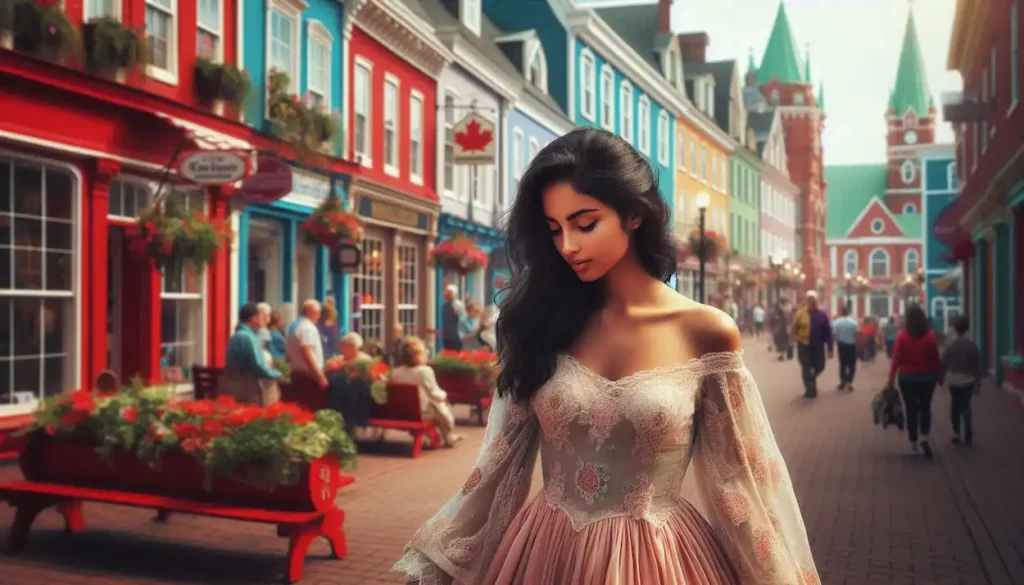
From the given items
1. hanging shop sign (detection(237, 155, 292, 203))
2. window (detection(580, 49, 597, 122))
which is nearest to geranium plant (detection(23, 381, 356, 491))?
hanging shop sign (detection(237, 155, 292, 203))

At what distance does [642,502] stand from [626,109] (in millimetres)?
36173

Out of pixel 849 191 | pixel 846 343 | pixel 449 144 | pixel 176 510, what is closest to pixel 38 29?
pixel 176 510

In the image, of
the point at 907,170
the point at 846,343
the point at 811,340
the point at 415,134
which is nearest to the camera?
the point at 811,340

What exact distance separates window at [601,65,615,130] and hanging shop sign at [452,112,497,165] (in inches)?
550

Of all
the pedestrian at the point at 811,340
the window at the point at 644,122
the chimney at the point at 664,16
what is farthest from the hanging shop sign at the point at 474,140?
the chimney at the point at 664,16

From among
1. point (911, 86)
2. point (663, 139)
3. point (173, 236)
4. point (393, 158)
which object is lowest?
point (173, 236)

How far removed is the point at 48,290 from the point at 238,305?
13.3ft

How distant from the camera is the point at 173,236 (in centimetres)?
1147

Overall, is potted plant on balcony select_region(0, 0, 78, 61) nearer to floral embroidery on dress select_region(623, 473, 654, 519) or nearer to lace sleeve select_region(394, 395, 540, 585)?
lace sleeve select_region(394, 395, 540, 585)

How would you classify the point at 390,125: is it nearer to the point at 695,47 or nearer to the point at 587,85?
the point at 587,85

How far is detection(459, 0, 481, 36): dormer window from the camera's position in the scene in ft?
84.7

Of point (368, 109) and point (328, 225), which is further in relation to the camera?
point (368, 109)

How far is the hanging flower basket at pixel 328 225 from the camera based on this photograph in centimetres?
1606

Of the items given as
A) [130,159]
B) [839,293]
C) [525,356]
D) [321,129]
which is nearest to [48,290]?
[130,159]
